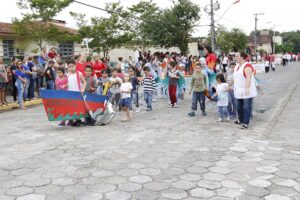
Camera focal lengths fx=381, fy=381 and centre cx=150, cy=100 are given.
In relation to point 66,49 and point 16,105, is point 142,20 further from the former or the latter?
point 16,105

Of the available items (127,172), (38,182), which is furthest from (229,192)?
(38,182)

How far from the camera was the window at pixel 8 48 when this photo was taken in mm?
25237

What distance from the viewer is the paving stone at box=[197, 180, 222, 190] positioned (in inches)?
187

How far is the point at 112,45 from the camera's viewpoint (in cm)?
2958

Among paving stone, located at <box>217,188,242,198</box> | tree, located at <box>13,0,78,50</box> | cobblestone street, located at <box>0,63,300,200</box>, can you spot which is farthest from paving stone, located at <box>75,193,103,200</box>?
tree, located at <box>13,0,78,50</box>

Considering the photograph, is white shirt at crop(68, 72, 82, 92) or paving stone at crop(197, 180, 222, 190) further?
white shirt at crop(68, 72, 82, 92)

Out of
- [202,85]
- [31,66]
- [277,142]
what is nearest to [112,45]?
[31,66]

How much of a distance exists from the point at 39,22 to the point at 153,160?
19396mm

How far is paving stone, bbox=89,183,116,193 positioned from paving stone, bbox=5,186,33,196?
2.47ft

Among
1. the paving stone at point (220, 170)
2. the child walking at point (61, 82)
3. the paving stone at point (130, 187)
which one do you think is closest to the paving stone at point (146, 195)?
the paving stone at point (130, 187)

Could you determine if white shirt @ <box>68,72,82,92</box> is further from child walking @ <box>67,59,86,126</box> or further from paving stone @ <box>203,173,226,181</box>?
paving stone @ <box>203,173,226,181</box>

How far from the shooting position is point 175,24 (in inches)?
1321

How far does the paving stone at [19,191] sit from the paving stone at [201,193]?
6.46 ft

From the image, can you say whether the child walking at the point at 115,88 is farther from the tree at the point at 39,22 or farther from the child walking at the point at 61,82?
the tree at the point at 39,22
